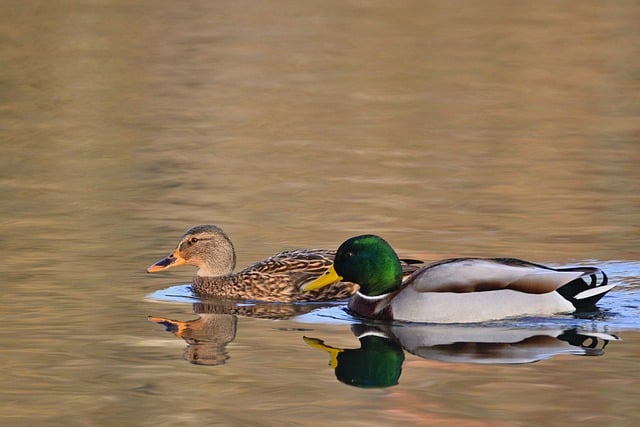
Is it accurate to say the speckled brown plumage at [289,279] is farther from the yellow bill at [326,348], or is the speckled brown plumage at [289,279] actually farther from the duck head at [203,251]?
the yellow bill at [326,348]

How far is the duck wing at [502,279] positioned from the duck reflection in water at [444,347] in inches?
11.0

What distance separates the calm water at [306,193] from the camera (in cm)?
880

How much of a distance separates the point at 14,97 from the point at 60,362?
13639mm

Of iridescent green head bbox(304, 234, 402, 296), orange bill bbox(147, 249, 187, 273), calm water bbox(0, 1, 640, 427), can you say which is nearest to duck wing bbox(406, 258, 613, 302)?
calm water bbox(0, 1, 640, 427)

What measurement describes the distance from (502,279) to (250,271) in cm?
229

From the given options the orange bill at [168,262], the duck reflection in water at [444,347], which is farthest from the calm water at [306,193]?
the orange bill at [168,262]

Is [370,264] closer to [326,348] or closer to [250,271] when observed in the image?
[326,348]

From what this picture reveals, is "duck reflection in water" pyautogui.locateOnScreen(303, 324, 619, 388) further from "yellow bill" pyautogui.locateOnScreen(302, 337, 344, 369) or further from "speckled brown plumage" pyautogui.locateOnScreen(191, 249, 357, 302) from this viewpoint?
"speckled brown plumage" pyautogui.locateOnScreen(191, 249, 357, 302)

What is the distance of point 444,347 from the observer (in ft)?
32.4

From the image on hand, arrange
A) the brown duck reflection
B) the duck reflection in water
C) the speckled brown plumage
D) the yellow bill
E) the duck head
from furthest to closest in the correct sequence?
the duck head, the speckled brown plumage, the brown duck reflection, the yellow bill, the duck reflection in water

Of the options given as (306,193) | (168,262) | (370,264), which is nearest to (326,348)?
(370,264)

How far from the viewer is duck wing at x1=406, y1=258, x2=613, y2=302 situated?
34.1 ft

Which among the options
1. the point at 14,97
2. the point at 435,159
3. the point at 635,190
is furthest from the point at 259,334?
the point at 14,97

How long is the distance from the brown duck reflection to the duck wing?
50.2 inches
